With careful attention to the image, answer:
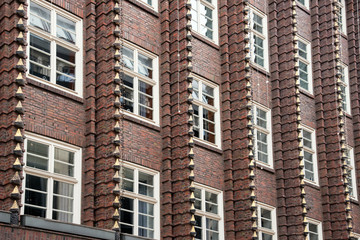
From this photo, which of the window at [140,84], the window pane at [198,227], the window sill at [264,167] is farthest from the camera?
the window sill at [264,167]

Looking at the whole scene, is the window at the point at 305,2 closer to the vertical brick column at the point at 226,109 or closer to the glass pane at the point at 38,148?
the vertical brick column at the point at 226,109

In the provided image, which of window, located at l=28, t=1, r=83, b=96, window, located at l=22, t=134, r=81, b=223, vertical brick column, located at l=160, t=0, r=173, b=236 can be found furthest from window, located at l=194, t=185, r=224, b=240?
window, located at l=28, t=1, r=83, b=96

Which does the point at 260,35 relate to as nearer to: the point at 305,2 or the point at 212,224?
the point at 305,2

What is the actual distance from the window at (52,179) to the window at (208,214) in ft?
17.2

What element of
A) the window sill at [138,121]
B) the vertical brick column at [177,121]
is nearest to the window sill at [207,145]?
the vertical brick column at [177,121]

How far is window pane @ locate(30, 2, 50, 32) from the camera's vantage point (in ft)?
69.5

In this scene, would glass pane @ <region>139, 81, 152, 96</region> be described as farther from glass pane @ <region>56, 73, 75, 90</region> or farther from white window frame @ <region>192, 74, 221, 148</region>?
glass pane @ <region>56, 73, 75, 90</region>

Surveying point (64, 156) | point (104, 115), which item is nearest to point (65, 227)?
point (64, 156)

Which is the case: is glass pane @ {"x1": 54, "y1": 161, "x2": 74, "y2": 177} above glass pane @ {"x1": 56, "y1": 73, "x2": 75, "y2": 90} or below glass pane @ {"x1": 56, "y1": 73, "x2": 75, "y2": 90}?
below

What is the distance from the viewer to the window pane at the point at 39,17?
69.5ft

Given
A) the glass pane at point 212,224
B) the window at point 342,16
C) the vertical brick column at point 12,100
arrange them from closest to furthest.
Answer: the vertical brick column at point 12,100 < the glass pane at point 212,224 < the window at point 342,16

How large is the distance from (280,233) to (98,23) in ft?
36.1

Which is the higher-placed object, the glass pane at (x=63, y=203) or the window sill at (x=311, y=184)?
the window sill at (x=311, y=184)

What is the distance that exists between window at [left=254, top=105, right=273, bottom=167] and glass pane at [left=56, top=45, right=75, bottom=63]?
29.6 ft
